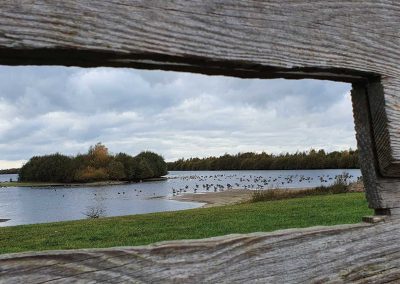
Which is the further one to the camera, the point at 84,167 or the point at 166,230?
the point at 84,167

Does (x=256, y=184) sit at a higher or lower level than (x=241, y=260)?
lower

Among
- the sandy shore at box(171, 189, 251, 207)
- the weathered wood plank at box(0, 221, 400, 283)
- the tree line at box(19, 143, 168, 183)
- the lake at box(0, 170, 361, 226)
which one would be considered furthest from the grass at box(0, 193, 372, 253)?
the tree line at box(19, 143, 168, 183)

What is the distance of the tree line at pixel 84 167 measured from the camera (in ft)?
341

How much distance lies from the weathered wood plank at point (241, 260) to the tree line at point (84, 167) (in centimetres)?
10424

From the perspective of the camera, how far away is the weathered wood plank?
115 centimetres

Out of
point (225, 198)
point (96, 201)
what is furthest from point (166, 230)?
point (96, 201)

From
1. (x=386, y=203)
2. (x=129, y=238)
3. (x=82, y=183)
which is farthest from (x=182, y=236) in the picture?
(x=82, y=183)

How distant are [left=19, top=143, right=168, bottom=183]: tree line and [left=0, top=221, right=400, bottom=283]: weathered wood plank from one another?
4104 inches

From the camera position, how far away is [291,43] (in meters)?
1.44

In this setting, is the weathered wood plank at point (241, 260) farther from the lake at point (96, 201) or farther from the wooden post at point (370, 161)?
the lake at point (96, 201)

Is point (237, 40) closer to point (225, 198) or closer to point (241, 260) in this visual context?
point (241, 260)

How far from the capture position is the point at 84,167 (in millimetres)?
106500

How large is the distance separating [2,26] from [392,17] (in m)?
1.19

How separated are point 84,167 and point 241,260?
354ft
